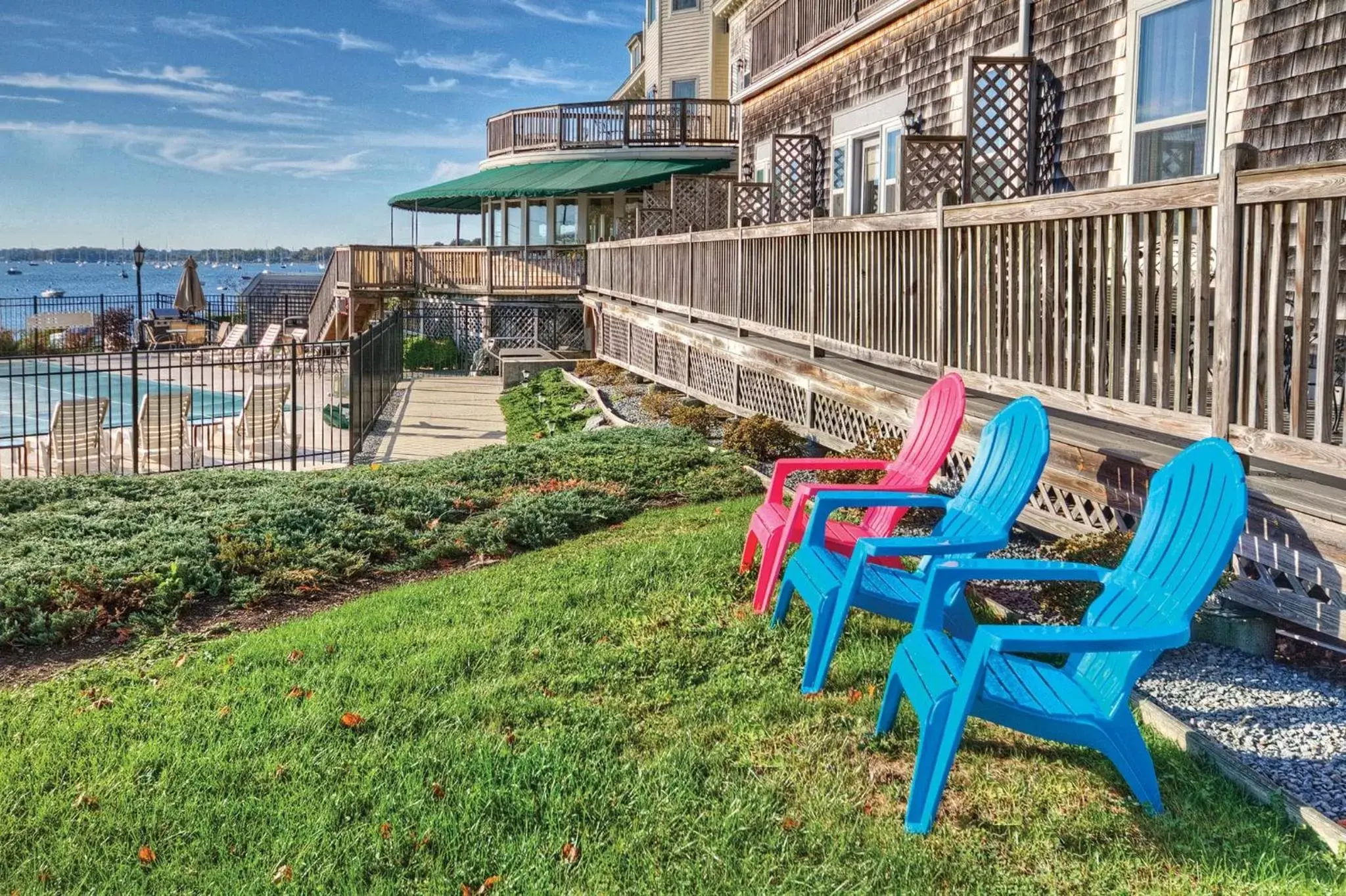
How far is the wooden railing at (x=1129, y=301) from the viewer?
452 cm

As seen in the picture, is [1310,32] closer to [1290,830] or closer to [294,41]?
[1290,830]

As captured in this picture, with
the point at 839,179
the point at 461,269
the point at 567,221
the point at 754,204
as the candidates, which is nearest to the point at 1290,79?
the point at 839,179

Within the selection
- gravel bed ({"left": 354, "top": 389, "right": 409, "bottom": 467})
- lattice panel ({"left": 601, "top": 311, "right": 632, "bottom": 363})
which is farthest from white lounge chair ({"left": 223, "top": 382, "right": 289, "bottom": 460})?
lattice panel ({"left": 601, "top": 311, "right": 632, "bottom": 363})

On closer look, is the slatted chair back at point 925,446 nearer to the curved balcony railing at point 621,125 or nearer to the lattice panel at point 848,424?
the lattice panel at point 848,424

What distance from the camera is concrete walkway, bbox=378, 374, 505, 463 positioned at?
17000 millimetres

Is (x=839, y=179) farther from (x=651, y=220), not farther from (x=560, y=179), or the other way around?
(x=560, y=179)

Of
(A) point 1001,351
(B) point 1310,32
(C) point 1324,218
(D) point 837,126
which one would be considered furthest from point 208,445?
(C) point 1324,218

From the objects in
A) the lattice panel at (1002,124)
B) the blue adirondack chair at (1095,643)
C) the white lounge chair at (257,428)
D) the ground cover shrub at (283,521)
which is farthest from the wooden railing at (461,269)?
the blue adirondack chair at (1095,643)

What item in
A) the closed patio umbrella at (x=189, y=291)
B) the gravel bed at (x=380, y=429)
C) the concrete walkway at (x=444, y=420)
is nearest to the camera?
the gravel bed at (x=380, y=429)

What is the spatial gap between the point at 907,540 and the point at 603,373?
17.6 meters

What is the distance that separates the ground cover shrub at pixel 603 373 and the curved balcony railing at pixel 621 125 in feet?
38.9

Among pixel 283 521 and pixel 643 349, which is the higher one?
pixel 643 349

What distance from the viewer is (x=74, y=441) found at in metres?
14.3

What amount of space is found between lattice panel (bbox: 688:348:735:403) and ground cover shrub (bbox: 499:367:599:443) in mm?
2171
